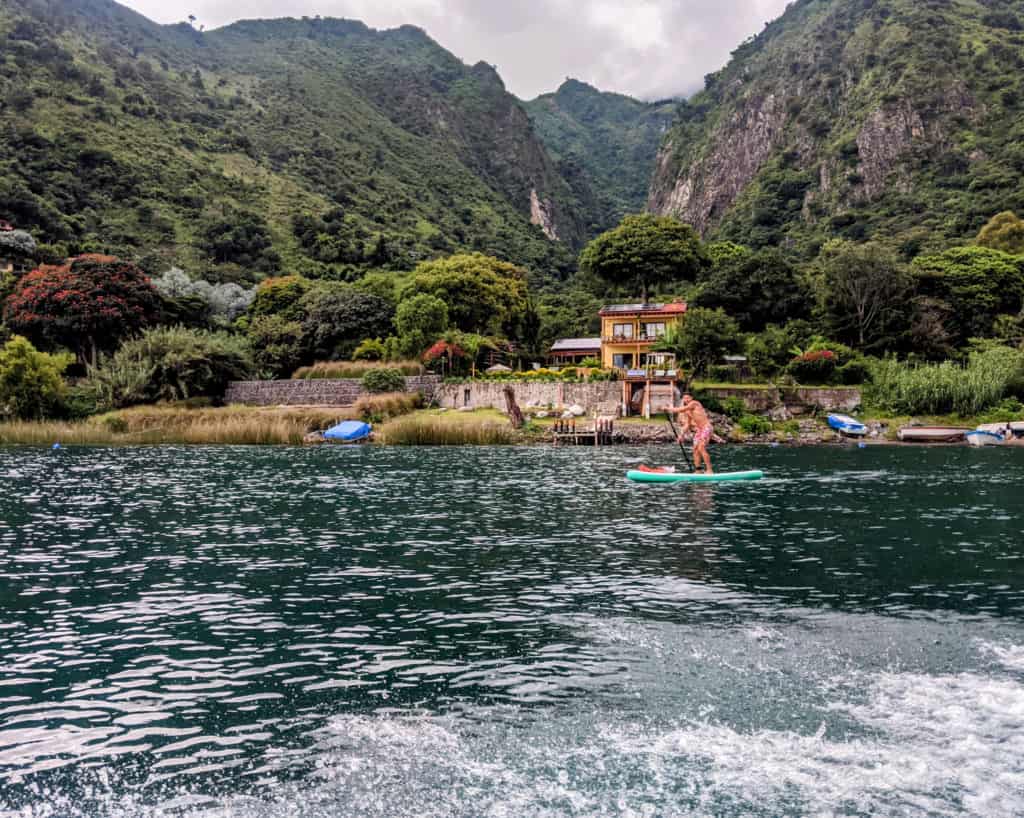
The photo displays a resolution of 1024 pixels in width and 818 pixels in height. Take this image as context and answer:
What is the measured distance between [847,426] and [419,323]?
38971mm

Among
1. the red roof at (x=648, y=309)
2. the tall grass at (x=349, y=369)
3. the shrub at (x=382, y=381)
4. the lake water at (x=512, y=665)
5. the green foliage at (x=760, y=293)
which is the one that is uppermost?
the green foliage at (x=760, y=293)

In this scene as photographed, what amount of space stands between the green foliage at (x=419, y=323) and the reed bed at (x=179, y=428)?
14.8 metres

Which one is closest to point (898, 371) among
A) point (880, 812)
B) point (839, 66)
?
point (880, 812)

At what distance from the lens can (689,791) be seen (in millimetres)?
6926

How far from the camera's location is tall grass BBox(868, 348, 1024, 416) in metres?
59.7

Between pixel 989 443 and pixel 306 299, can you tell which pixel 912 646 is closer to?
pixel 989 443

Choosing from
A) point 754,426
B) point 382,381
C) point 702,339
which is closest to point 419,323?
point 382,381

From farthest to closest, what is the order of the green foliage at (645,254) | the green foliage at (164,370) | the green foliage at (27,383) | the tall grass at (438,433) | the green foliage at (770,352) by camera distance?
1. the green foliage at (645,254)
2. the green foliage at (770,352)
3. the green foliage at (164,370)
4. the green foliage at (27,383)
5. the tall grass at (438,433)

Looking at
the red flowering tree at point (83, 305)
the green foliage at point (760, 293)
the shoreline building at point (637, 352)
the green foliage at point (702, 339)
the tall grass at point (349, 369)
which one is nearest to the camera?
the shoreline building at point (637, 352)

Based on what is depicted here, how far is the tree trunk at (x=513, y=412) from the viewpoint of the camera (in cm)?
5824

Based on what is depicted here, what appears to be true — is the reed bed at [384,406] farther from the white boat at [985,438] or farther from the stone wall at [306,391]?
the white boat at [985,438]

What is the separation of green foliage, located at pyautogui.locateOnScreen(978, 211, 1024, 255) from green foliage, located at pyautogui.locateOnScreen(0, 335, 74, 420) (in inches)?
3968

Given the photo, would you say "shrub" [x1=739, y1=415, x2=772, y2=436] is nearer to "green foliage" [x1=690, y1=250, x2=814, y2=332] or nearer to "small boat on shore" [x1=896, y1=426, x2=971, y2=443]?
"small boat on shore" [x1=896, y1=426, x2=971, y2=443]

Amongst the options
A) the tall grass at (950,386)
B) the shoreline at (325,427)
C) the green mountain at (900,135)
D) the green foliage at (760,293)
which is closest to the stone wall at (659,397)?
the tall grass at (950,386)
